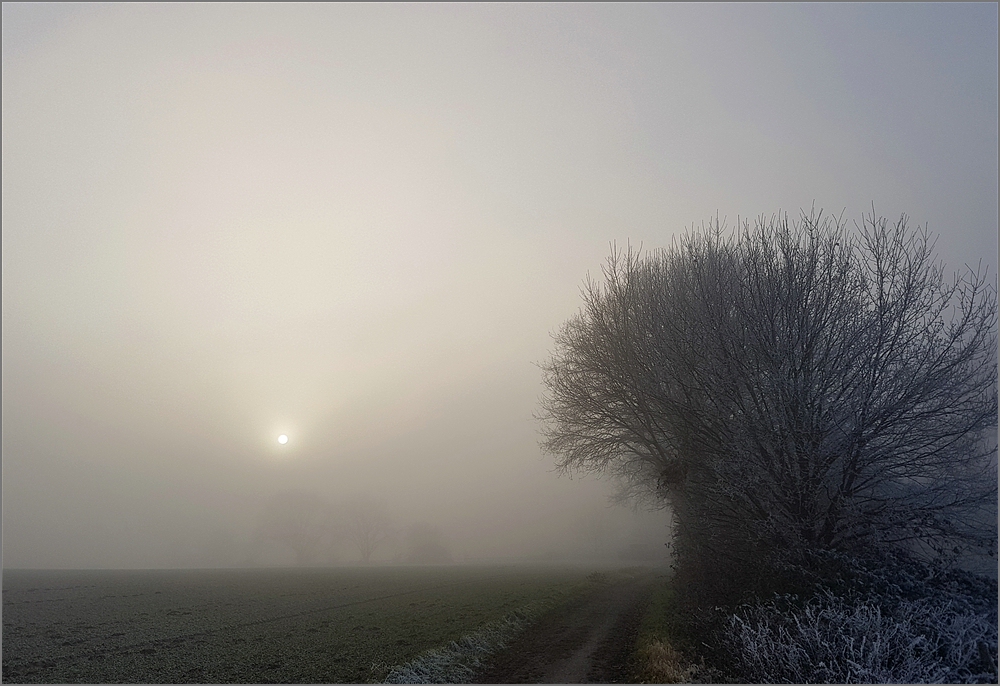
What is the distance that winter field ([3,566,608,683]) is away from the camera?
1535cm

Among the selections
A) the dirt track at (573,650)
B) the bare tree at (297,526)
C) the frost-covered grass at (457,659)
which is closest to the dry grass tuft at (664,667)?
the dirt track at (573,650)

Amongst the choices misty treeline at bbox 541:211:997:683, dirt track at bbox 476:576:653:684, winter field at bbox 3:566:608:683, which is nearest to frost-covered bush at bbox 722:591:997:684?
misty treeline at bbox 541:211:997:683

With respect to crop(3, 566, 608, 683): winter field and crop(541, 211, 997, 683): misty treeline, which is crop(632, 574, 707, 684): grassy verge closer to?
crop(541, 211, 997, 683): misty treeline

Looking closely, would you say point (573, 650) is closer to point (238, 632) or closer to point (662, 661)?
point (662, 661)

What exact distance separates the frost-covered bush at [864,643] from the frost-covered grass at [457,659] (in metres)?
6.96

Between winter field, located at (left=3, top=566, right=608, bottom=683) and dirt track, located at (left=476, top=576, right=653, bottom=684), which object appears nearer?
dirt track, located at (left=476, top=576, right=653, bottom=684)

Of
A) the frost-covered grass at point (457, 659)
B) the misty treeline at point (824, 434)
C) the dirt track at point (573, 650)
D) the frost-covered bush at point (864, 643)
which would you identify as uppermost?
the misty treeline at point (824, 434)

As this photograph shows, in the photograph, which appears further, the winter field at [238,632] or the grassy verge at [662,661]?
the winter field at [238,632]

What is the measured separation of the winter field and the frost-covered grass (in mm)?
Result: 226

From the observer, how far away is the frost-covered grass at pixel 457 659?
46.1ft

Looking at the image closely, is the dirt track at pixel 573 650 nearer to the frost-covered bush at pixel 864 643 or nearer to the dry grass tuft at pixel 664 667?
the dry grass tuft at pixel 664 667

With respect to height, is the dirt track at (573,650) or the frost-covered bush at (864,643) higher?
the frost-covered bush at (864,643)

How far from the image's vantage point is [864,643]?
33.6 ft

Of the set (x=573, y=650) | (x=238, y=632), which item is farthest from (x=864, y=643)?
(x=238, y=632)
